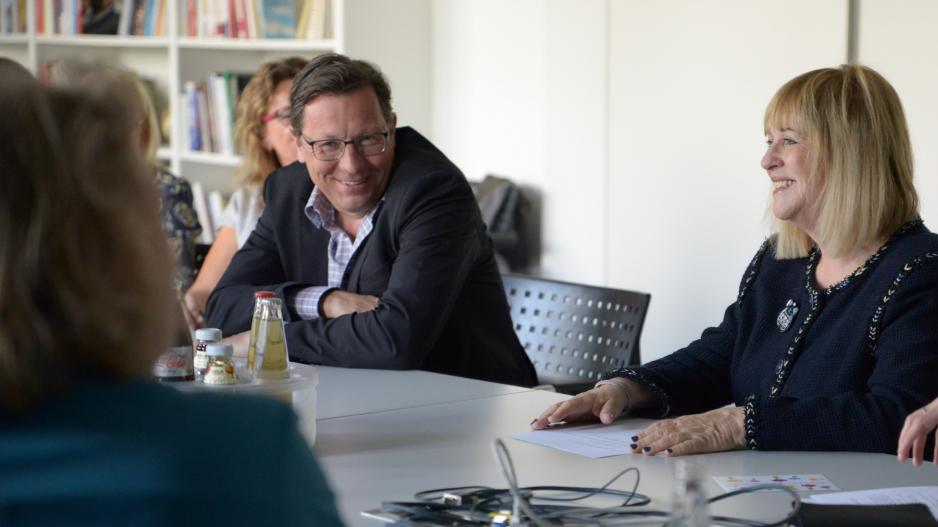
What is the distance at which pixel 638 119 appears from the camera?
Answer: 4.21 m

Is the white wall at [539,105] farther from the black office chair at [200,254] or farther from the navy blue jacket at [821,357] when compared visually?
the navy blue jacket at [821,357]

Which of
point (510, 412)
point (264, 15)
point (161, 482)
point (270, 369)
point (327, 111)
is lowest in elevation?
point (510, 412)

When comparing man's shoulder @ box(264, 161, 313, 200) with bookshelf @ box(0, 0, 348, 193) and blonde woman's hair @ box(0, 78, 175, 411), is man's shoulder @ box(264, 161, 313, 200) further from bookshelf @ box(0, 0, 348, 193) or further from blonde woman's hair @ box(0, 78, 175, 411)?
blonde woman's hair @ box(0, 78, 175, 411)

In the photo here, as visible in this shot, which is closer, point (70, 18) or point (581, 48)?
point (581, 48)

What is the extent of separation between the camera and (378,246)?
2.85 metres

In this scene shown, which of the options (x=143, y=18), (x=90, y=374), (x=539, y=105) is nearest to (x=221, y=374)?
(x=90, y=374)

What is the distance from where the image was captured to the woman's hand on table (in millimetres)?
1785

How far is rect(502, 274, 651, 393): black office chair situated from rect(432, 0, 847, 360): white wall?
3.57ft

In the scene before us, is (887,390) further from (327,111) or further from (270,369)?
(327,111)

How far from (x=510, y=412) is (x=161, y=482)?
1.36 metres

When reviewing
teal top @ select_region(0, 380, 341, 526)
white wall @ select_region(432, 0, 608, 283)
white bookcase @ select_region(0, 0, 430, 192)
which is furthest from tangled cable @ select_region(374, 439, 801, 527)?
white bookcase @ select_region(0, 0, 430, 192)

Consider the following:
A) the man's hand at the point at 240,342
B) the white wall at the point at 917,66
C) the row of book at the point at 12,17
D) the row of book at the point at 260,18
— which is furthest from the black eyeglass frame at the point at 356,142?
the row of book at the point at 12,17

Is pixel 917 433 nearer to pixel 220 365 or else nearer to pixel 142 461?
pixel 220 365

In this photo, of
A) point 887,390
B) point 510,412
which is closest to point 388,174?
point 510,412
